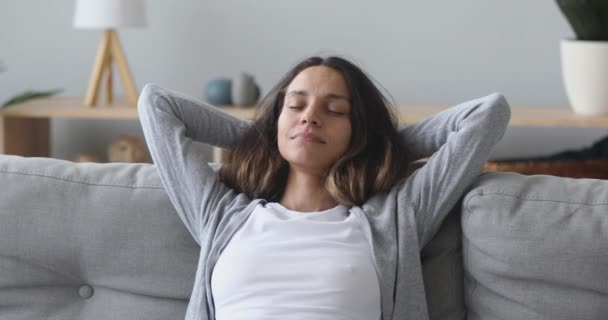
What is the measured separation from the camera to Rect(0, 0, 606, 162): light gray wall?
3.33 metres

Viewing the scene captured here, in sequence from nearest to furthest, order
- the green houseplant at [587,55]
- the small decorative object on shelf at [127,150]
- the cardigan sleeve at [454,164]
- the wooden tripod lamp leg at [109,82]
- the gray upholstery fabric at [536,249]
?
the gray upholstery fabric at [536,249] → the cardigan sleeve at [454,164] → the green houseplant at [587,55] → the wooden tripod lamp leg at [109,82] → the small decorative object on shelf at [127,150]

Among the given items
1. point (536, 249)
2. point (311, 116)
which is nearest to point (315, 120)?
point (311, 116)

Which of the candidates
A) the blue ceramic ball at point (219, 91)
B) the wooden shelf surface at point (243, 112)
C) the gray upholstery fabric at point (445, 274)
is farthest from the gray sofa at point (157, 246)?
the blue ceramic ball at point (219, 91)

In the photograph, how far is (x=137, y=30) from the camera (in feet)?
11.5

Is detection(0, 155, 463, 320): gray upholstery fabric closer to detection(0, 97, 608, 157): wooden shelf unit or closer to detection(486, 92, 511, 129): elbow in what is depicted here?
detection(486, 92, 511, 129): elbow

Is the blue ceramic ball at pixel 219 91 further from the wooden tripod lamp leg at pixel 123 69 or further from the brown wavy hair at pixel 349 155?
the brown wavy hair at pixel 349 155

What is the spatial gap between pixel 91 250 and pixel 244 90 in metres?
1.45

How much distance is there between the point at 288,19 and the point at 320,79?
1689mm

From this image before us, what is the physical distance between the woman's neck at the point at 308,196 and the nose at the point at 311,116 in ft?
0.36

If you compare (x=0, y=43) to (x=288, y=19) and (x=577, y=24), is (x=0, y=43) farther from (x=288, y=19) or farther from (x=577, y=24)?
(x=577, y=24)

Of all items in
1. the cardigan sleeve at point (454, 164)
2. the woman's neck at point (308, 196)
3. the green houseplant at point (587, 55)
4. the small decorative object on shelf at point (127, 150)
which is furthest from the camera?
the small decorative object on shelf at point (127, 150)

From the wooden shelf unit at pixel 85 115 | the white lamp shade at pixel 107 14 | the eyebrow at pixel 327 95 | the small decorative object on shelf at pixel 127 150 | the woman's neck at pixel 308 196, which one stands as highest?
the eyebrow at pixel 327 95

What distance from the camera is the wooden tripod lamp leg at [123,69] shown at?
3189 millimetres

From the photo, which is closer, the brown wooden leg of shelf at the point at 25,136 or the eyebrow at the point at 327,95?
the eyebrow at the point at 327,95
